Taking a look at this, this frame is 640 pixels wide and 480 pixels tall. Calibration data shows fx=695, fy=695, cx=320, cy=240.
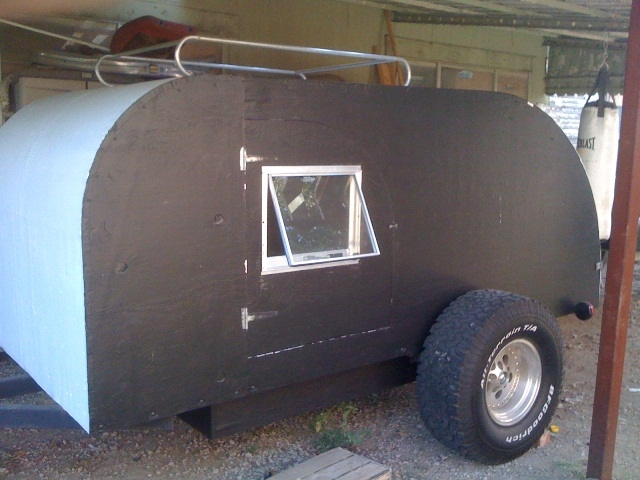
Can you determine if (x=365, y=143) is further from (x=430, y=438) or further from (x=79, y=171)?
(x=430, y=438)

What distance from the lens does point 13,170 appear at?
3.60 meters

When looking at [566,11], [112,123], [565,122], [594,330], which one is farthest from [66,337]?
[565,122]

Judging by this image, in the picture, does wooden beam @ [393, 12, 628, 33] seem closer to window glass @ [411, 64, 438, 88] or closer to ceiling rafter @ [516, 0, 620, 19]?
ceiling rafter @ [516, 0, 620, 19]

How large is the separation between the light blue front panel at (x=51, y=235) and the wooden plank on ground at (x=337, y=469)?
1.22 meters

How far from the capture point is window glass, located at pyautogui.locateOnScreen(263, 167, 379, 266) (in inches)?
130

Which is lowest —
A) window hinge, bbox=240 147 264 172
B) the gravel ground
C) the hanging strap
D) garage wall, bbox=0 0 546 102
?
the gravel ground

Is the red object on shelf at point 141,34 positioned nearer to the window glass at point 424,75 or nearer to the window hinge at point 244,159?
the window hinge at point 244,159

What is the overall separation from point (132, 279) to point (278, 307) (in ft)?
2.47

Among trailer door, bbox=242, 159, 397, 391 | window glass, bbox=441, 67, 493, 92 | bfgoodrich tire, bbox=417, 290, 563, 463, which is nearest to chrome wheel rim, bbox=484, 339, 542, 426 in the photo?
bfgoodrich tire, bbox=417, 290, 563, 463

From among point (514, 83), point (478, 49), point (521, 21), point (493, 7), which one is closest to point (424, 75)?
point (478, 49)

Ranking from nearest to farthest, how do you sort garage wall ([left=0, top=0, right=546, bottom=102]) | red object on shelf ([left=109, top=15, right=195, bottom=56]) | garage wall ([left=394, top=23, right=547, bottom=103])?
red object on shelf ([left=109, top=15, right=195, bottom=56]), garage wall ([left=0, top=0, right=546, bottom=102]), garage wall ([left=394, top=23, right=547, bottom=103])

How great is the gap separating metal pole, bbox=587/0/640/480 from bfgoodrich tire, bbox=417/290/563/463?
44 centimetres

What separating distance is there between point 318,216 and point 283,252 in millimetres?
299

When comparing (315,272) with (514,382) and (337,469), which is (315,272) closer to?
(337,469)
